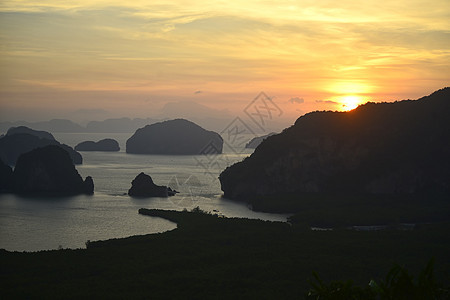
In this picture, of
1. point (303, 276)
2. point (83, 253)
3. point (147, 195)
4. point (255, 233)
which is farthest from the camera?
point (147, 195)

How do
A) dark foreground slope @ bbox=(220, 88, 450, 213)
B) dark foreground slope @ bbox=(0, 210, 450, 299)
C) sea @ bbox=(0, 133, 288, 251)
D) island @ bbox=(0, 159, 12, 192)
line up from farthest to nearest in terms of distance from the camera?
island @ bbox=(0, 159, 12, 192), dark foreground slope @ bbox=(220, 88, 450, 213), sea @ bbox=(0, 133, 288, 251), dark foreground slope @ bbox=(0, 210, 450, 299)

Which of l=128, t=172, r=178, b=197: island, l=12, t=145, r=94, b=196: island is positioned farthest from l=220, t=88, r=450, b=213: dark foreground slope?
l=12, t=145, r=94, b=196: island

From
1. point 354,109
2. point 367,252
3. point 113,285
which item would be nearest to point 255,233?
point 367,252

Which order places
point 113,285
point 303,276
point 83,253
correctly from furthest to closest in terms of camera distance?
point 83,253, point 303,276, point 113,285

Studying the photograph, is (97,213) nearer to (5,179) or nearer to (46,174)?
(46,174)

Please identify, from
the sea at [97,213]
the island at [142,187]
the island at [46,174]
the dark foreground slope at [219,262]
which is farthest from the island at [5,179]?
the dark foreground slope at [219,262]

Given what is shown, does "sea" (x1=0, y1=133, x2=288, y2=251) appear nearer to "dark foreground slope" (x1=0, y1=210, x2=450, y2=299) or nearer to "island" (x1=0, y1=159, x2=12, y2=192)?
"island" (x1=0, y1=159, x2=12, y2=192)

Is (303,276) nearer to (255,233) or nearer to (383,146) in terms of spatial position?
(255,233)
